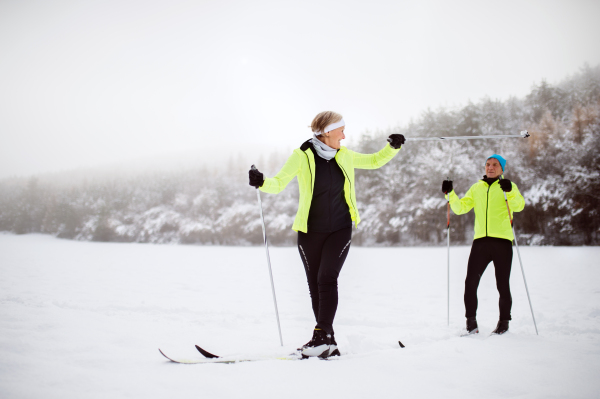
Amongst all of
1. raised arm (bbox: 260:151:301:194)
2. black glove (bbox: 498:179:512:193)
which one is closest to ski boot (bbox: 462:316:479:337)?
black glove (bbox: 498:179:512:193)

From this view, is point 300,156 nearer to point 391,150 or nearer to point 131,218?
point 391,150

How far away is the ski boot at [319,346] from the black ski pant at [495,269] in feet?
5.66

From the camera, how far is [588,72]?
25938 mm

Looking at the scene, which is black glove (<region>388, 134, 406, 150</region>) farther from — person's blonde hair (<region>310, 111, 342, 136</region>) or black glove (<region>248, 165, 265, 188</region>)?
black glove (<region>248, 165, 265, 188</region>)

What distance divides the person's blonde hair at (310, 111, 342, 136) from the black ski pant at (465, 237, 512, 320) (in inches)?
80.0

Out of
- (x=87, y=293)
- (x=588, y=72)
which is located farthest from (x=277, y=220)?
(x=588, y=72)

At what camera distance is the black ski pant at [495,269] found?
305 centimetres

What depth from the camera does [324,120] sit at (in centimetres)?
252

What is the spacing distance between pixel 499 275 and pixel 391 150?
1708 millimetres

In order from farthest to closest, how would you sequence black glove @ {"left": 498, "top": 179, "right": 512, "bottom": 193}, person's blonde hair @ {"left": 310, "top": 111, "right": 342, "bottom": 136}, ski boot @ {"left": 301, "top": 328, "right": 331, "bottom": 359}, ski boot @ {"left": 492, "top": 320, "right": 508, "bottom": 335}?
black glove @ {"left": 498, "top": 179, "right": 512, "bottom": 193} → ski boot @ {"left": 492, "top": 320, "right": 508, "bottom": 335} → person's blonde hair @ {"left": 310, "top": 111, "right": 342, "bottom": 136} → ski boot @ {"left": 301, "top": 328, "right": 331, "bottom": 359}

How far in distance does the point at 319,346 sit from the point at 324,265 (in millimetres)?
561

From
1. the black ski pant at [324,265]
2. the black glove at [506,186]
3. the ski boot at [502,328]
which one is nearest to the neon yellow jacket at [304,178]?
the black ski pant at [324,265]

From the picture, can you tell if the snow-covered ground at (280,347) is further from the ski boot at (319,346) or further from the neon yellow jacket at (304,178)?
the neon yellow jacket at (304,178)

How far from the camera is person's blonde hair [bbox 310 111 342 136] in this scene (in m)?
2.51
